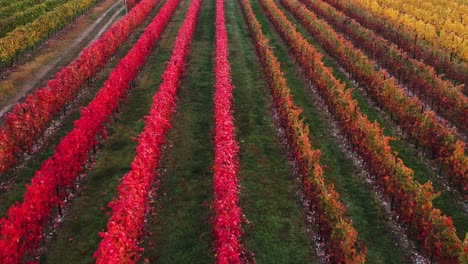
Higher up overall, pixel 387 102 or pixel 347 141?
pixel 387 102

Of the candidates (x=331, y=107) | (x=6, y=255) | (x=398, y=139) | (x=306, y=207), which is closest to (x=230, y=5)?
(x=331, y=107)

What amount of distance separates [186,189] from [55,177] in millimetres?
5184

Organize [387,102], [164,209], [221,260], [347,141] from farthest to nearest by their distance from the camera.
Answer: [387,102], [347,141], [164,209], [221,260]

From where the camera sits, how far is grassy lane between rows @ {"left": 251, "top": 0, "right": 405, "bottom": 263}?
1455cm

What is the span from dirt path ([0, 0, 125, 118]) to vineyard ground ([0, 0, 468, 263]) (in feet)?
1.72

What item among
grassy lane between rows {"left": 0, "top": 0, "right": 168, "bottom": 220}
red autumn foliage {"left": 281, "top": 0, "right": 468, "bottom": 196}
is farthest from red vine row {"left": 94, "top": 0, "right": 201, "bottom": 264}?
red autumn foliage {"left": 281, "top": 0, "right": 468, "bottom": 196}

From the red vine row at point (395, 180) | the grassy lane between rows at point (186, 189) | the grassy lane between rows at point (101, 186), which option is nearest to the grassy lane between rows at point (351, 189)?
the red vine row at point (395, 180)

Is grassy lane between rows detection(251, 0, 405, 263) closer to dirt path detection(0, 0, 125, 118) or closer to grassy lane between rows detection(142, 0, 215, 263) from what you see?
grassy lane between rows detection(142, 0, 215, 263)

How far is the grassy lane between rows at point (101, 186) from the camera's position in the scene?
1437 centimetres

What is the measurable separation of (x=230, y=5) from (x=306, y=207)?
42.1m

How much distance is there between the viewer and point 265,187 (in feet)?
58.6

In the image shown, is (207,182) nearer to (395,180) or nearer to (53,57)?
(395,180)

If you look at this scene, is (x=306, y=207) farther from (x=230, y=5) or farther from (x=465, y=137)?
(x=230, y=5)

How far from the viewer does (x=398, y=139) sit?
2130 centimetres
